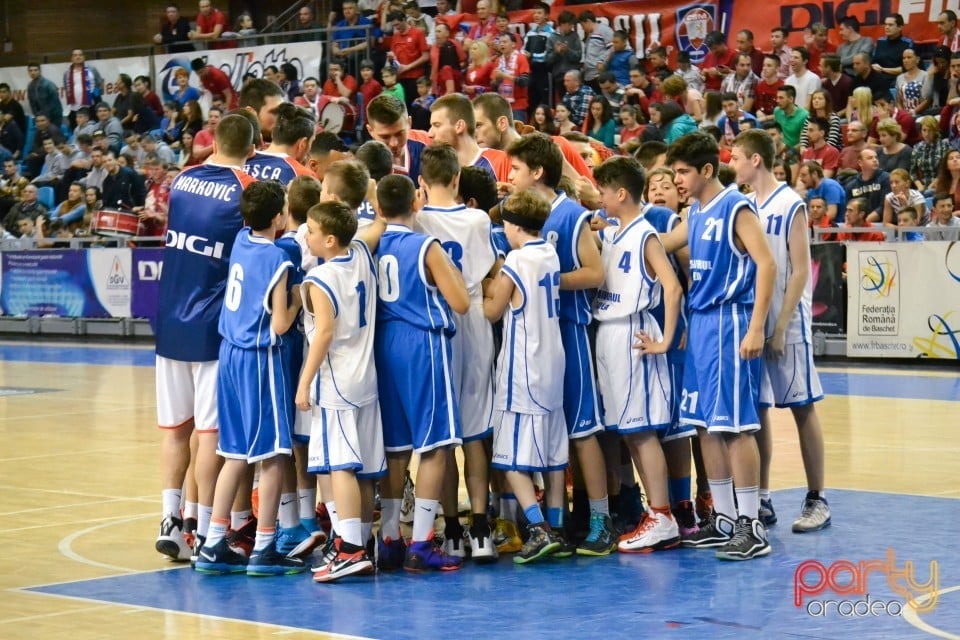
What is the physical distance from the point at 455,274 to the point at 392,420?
809mm

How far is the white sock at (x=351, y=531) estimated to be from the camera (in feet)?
24.2

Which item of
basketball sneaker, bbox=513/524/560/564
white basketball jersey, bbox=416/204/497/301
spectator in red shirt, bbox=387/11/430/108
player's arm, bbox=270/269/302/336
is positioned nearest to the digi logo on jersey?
player's arm, bbox=270/269/302/336

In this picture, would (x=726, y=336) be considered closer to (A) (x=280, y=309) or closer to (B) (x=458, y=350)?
(B) (x=458, y=350)

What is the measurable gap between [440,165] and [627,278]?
1.19m

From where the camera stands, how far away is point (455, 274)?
298 inches

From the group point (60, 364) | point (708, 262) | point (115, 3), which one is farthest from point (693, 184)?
point (115, 3)

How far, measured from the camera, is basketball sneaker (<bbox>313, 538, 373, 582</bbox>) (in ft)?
24.0

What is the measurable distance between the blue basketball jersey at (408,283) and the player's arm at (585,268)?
74 centimetres

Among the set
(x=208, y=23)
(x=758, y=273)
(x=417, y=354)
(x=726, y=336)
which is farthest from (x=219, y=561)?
(x=208, y=23)

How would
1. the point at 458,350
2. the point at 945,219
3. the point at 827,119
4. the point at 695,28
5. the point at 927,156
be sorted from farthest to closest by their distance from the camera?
the point at 695,28 < the point at 827,119 < the point at 927,156 < the point at 945,219 < the point at 458,350

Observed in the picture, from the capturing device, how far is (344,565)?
7332mm

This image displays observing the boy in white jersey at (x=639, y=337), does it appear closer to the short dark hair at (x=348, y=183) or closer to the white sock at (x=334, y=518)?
the short dark hair at (x=348, y=183)

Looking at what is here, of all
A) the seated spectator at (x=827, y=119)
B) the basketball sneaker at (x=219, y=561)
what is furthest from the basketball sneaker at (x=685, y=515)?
the seated spectator at (x=827, y=119)

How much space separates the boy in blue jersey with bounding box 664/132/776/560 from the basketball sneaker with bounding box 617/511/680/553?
10.4 inches
